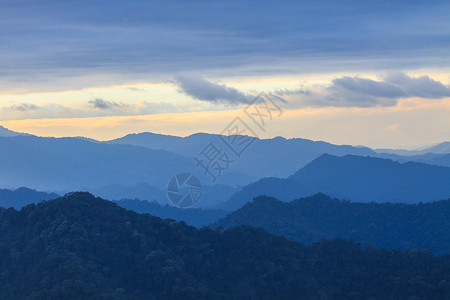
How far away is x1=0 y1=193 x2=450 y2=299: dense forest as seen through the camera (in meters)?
83.4

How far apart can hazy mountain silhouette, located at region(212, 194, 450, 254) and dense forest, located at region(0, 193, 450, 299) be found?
5947cm

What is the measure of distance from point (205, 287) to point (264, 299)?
9.14m

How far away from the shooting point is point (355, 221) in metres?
176

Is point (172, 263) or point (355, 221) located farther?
point (355, 221)

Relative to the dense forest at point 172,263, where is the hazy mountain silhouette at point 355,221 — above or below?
above

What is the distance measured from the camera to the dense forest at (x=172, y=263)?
83375 mm

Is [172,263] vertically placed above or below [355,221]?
below

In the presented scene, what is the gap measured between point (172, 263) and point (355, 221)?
99.3 m

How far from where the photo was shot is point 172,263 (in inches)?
3457

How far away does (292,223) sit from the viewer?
167 m

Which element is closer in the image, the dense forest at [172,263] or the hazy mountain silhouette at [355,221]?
the dense forest at [172,263]

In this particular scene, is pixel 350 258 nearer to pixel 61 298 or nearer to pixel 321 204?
pixel 61 298

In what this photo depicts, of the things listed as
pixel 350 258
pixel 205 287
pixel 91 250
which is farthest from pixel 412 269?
pixel 91 250

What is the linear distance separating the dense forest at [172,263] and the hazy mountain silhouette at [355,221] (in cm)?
5947
